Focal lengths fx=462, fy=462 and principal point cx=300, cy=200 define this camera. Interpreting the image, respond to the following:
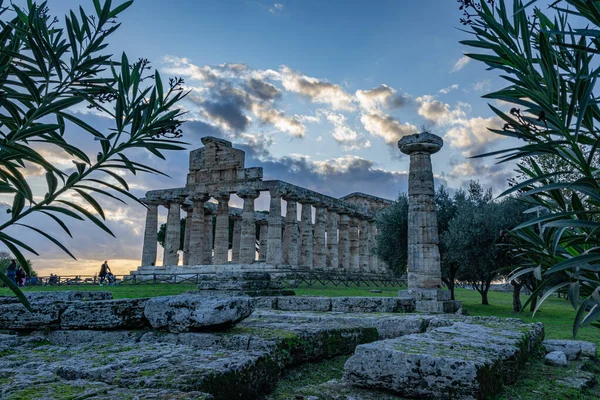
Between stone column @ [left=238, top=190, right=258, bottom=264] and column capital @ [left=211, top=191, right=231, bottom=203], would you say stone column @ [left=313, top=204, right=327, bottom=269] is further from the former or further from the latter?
column capital @ [left=211, top=191, right=231, bottom=203]

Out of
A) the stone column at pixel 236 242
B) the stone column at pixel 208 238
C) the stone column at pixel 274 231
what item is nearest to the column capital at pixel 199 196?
the stone column at pixel 208 238

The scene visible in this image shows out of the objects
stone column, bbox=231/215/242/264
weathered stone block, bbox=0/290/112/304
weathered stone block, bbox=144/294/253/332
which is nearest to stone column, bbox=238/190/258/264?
stone column, bbox=231/215/242/264

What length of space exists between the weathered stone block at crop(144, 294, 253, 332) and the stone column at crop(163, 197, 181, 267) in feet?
101

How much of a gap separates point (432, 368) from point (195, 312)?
243cm

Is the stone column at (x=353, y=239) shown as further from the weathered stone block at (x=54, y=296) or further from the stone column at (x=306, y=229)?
the weathered stone block at (x=54, y=296)

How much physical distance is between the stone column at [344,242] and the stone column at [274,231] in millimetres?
9397

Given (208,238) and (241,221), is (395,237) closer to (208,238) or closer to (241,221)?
(241,221)

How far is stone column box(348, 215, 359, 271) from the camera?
40.5 m

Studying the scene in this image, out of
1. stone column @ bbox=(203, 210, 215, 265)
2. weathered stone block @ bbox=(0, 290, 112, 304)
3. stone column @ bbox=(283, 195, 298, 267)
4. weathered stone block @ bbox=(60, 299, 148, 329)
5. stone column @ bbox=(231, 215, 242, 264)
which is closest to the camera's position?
weathered stone block @ bbox=(60, 299, 148, 329)

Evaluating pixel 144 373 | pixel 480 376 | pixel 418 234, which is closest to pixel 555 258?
pixel 480 376

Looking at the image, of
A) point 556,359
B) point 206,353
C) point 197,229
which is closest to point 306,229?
point 197,229

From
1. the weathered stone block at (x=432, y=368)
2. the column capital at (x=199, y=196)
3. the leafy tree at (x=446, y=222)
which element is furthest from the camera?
the column capital at (x=199, y=196)

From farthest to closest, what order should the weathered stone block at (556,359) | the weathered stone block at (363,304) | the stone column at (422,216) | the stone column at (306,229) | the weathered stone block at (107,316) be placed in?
the stone column at (306,229) < the stone column at (422,216) < the weathered stone block at (363,304) < the weathered stone block at (556,359) < the weathered stone block at (107,316)

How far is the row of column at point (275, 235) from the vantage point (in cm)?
3160
